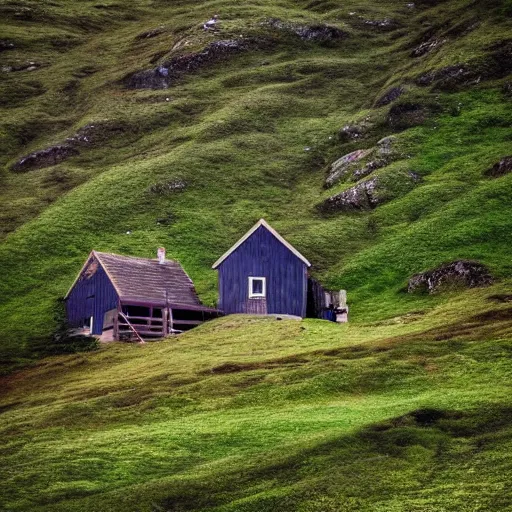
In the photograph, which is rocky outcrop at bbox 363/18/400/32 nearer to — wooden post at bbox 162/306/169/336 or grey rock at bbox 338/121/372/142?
grey rock at bbox 338/121/372/142

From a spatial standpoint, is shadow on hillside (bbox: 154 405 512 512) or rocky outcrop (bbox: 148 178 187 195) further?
rocky outcrop (bbox: 148 178 187 195)

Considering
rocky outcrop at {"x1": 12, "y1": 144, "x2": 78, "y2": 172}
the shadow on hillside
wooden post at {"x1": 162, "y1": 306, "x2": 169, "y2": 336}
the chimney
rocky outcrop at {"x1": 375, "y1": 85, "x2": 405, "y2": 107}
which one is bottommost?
the shadow on hillside

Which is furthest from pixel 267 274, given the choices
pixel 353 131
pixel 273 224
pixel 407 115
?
pixel 353 131

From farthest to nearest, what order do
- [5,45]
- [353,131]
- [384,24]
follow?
[5,45]
[384,24]
[353,131]

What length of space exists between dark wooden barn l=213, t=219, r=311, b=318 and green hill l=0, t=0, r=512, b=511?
389cm

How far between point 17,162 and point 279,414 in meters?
88.1

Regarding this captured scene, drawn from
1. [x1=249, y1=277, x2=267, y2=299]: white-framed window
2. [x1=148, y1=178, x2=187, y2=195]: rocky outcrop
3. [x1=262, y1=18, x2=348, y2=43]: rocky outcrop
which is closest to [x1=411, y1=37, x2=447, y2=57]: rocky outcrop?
[x1=262, y1=18, x2=348, y2=43]: rocky outcrop

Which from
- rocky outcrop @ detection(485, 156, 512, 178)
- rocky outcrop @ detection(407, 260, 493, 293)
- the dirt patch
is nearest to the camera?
the dirt patch

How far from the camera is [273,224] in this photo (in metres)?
90.7

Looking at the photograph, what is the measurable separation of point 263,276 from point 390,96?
53.3 meters

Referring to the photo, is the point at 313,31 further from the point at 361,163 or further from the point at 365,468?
the point at 365,468

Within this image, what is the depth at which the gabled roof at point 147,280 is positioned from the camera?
2694 inches

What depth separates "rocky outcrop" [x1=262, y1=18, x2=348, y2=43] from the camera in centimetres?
15338

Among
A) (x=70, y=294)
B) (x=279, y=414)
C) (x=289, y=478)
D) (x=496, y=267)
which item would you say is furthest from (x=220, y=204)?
(x=289, y=478)
